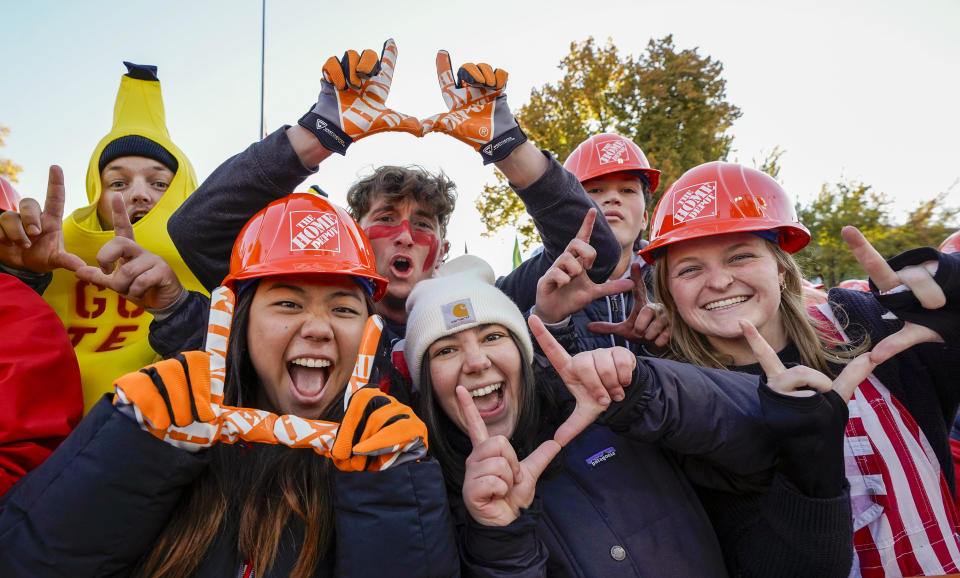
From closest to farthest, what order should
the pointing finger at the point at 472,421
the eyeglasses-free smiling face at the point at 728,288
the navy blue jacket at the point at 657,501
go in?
the navy blue jacket at the point at 657,501 < the pointing finger at the point at 472,421 < the eyeglasses-free smiling face at the point at 728,288

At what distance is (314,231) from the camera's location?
2.39 metres

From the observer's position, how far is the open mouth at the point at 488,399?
97.9 inches

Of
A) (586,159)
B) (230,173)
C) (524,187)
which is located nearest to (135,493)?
(230,173)

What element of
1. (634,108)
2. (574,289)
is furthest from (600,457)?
(634,108)

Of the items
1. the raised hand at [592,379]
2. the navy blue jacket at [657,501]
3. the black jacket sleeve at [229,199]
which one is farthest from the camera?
the black jacket sleeve at [229,199]

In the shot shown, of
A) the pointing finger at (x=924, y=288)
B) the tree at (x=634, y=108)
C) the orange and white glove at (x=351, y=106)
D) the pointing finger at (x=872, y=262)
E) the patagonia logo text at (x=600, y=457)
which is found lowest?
the patagonia logo text at (x=600, y=457)

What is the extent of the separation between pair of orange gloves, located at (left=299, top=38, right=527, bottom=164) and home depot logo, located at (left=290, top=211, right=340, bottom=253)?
0.45m

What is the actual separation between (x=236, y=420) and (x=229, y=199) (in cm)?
140

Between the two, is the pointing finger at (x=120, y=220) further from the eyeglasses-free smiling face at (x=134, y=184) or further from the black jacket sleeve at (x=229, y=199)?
the eyeglasses-free smiling face at (x=134, y=184)

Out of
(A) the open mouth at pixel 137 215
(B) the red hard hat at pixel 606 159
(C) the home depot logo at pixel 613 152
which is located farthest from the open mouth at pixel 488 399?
(C) the home depot logo at pixel 613 152

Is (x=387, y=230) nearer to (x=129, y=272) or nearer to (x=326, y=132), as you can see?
(x=326, y=132)

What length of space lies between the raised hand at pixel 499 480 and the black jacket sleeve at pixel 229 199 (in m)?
1.70

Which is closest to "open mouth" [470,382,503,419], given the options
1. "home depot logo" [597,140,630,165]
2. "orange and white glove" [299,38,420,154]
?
"orange and white glove" [299,38,420,154]

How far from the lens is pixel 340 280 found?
2404 millimetres
